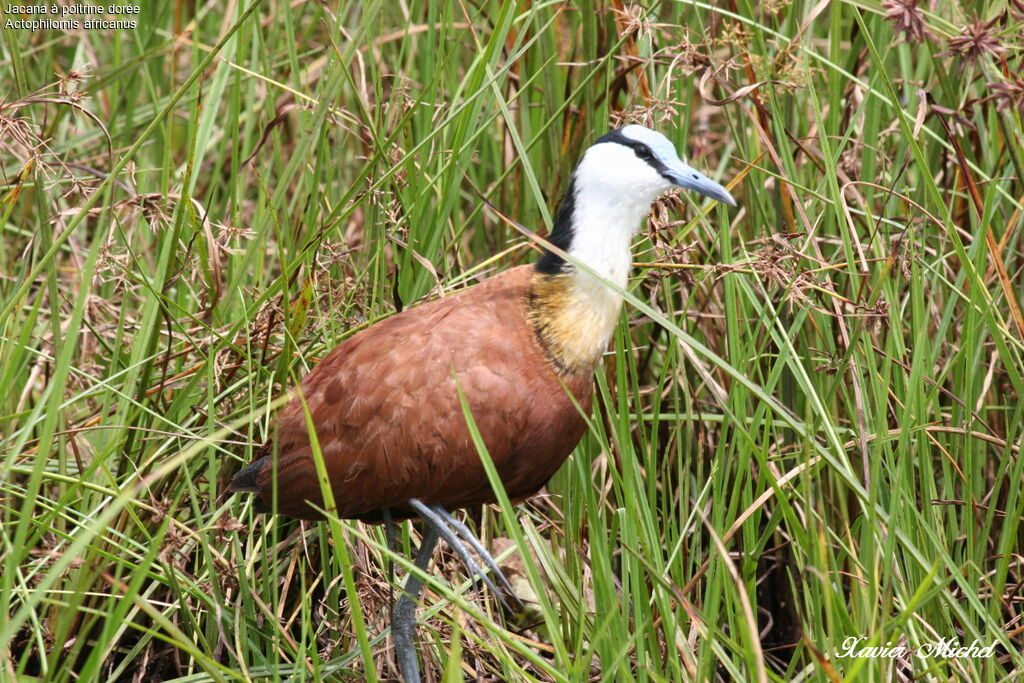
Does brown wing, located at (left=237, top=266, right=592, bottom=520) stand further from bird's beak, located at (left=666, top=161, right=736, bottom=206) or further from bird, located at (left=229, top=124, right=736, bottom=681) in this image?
bird's beak, located at (left=666, top=161, right=736, bottom=206)

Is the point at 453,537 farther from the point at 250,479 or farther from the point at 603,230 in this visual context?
the point at 603,230

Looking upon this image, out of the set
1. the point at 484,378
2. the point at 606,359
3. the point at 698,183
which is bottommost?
the point at 606,359

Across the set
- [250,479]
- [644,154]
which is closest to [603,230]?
[644,154]

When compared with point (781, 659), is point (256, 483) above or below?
above

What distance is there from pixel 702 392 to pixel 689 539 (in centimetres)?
40

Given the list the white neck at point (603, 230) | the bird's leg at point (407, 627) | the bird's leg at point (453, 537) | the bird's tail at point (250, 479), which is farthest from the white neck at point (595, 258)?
the bird's tail at point (250, 479)

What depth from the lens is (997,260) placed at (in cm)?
227

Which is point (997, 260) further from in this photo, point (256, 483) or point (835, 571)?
point (256, 483)

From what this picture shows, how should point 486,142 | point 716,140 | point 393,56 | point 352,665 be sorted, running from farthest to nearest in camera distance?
point 716,140 < point 393,56 < point 486,142 < point 352,665

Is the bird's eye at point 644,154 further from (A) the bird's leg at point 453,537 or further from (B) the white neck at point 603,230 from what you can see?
(A) the bird's leg at point 453,537

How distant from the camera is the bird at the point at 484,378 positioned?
87.2 inches

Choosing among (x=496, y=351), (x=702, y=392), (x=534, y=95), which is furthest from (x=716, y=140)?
(x=496, y=351)

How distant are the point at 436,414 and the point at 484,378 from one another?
0.12 meters

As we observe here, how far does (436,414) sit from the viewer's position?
2.21 meters
